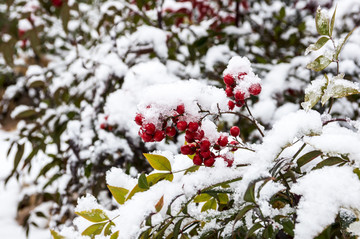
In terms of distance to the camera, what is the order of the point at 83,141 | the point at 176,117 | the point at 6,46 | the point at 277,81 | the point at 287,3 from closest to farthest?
1. the point at 176,117
2. the point at 83,141
3. the point at 277,81
4. the point at 6,46
5. the point at 287,3

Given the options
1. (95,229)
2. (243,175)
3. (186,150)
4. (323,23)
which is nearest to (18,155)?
(95,229)

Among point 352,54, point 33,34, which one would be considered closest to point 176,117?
point 352,54

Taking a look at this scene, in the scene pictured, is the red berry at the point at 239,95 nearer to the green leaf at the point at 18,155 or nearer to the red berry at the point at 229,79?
the red berry at the point at 229,79

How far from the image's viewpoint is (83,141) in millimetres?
1368

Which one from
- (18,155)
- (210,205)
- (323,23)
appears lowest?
(18,155)

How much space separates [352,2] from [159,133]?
4.02 ft

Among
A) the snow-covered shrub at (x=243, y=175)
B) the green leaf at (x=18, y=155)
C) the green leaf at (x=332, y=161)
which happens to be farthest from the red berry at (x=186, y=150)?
the green leaf at (x=18, y=155)

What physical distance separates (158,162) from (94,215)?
0.51 ft

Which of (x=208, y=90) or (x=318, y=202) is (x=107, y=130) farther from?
(x=318, y=202)

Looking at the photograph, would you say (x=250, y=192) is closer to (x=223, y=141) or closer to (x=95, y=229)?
(x=223, y=141)

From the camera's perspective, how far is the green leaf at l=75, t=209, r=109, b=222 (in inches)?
24.8

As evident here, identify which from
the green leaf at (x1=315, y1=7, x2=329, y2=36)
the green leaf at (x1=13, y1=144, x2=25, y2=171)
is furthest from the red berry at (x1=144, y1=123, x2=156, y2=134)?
the green leaf at (x1=13, y1=144, x2=25, y2=171)

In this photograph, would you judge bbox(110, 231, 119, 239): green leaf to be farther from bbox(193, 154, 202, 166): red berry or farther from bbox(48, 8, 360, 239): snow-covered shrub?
bbox(193, 154, 202, 166): red berry

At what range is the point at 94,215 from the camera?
634 mm
